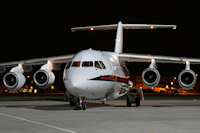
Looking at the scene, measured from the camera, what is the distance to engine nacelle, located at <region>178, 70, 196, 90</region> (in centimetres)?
2139

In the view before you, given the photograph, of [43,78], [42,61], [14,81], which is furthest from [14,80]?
[42,61]

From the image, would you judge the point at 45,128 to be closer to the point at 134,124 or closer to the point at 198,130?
the point at 134,124


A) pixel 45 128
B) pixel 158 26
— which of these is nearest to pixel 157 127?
pixel 45 128

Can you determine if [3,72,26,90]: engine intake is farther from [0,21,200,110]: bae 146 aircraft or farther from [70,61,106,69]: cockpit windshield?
[70,61,106,69]: cockpit windshield

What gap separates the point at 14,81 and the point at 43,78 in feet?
6.88

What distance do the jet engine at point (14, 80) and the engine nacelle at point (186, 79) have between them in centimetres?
955

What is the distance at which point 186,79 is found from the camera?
21.5 m

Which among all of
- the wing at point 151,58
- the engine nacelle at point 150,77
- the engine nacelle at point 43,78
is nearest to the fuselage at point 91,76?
A: the engine nacelle at point 150,77

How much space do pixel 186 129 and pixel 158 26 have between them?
13473mm

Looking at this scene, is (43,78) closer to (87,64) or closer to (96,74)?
(87,64)

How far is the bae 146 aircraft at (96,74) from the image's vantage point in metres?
17.2

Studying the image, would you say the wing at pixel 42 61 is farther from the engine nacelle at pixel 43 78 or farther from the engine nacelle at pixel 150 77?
the engine nacelle at pixel 150 77

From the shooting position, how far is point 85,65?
17719mm

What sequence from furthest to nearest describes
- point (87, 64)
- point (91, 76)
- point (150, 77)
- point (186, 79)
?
point (186, 79)
point (150, 77)
point (87, 64)
point (91, 76)
